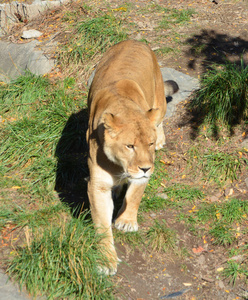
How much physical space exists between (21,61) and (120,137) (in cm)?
513

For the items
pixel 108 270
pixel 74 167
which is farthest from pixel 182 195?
pixel 108 270

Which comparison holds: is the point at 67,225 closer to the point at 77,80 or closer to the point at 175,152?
the point at 175,152

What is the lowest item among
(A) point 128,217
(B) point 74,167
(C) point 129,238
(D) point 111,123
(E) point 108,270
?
(B) point 74,167

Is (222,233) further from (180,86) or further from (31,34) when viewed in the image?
(31,34)

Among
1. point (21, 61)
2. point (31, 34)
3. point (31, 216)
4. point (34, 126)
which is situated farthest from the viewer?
point (31, 34)

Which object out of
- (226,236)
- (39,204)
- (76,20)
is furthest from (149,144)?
(76,20)

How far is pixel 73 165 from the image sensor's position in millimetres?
6070

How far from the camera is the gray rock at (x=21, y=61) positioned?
321 inches

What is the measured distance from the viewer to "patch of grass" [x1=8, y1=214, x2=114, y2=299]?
390 cm

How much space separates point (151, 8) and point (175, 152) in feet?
14.4

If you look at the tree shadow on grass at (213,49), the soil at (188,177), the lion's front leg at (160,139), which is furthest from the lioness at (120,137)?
the tree shadow on grass at (213,49)

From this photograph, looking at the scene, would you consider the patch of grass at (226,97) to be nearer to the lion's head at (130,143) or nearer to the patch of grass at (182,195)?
the patch of grass at (182,195)

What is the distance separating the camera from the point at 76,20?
8828mm

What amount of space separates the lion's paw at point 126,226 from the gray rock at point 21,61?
156 inches
